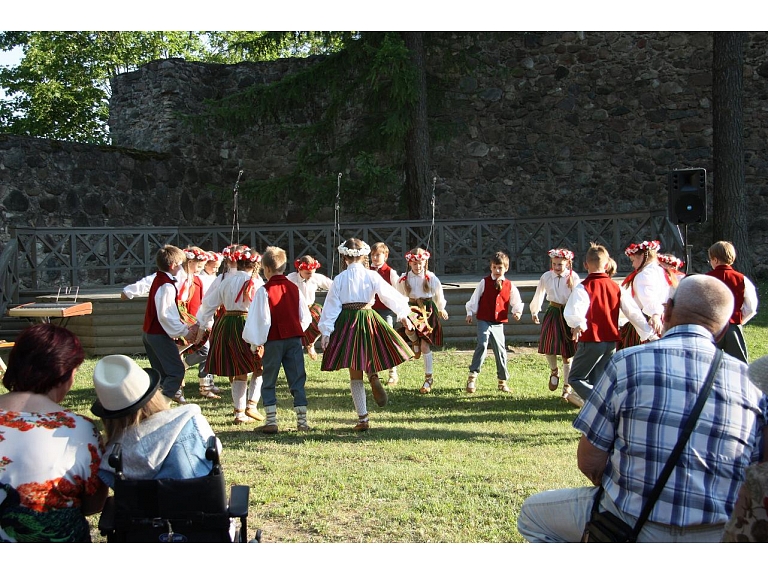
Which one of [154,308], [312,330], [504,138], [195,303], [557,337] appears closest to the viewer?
[154,308]

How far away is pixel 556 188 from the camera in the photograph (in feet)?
57.4

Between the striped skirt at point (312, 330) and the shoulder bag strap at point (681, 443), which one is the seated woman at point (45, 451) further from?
the striped skirt at point (312, 330)

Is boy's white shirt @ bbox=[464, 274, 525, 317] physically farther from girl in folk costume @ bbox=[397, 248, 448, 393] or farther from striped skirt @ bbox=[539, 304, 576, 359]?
striped skirt @ bbox=[539, 304, 576, 359]

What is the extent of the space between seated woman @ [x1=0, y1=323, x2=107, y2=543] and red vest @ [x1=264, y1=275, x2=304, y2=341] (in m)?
3.63

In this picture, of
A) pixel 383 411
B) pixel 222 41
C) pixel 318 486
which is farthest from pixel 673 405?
pixel 222 41

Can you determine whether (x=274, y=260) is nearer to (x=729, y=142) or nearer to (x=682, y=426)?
(x=682, y=426)

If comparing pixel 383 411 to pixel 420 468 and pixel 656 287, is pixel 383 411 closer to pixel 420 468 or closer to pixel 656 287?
pixel 420 468

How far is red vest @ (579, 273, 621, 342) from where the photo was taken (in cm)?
702

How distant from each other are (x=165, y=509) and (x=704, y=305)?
77.8 inches

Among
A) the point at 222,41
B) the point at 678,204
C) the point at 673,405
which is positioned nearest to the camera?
the point at 673,405

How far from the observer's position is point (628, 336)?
7527 mm

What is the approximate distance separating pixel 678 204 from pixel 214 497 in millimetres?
7055

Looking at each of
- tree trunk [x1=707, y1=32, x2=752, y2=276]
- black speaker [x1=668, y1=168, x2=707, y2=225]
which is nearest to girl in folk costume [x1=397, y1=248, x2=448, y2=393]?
black speaker [x1=668, y1=168, x2=707, y2=225]

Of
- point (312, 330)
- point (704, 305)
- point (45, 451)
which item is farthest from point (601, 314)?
point (45, 451)
